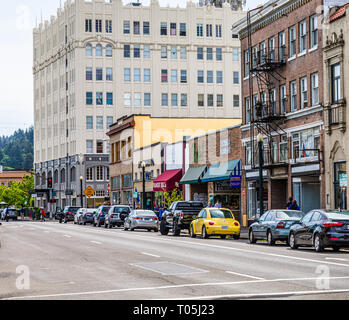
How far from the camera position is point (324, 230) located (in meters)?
24.7

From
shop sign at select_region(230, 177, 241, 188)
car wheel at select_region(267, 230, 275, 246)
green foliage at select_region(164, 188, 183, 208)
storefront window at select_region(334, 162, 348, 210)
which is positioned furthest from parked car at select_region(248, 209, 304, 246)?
green foliage at select_region(164, 188, 183, 208)

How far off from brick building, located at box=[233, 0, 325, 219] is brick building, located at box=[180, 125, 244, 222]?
5.03 ft

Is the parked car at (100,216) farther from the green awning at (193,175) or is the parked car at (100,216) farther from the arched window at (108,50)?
the arched window at (108,50)

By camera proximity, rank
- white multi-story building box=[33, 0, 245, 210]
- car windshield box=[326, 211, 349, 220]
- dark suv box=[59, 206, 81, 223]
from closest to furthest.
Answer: car windshield box=[326, 211, 349, 220] < dark suv box=[59, 206, 81, 223] < white multi-story building box=[33, 0, 245, 210]

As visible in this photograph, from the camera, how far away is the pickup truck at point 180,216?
132 ft

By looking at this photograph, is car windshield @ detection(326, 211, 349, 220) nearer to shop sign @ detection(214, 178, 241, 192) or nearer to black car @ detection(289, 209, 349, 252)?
black car @ detection(289, 209, 349, 252)

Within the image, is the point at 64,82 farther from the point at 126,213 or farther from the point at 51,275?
the point at 51,275

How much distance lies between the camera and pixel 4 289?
14.6 meters

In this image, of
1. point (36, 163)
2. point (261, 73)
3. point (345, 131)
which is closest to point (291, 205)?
point (345, 131)

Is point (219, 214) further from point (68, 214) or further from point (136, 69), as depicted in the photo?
point (136, 69)

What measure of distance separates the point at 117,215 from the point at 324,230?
103 feet

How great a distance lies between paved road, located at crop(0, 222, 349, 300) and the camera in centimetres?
1336

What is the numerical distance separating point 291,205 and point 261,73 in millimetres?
14016
